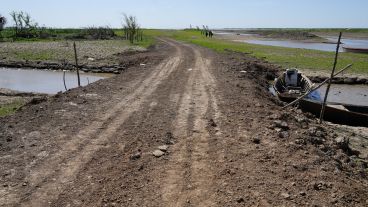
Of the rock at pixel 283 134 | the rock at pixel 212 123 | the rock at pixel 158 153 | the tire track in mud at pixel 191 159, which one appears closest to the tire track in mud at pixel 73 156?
the rock at pixel 158 153

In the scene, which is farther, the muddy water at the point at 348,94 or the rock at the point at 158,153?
the muddy water at the point at 348,94

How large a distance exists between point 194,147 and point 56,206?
415cm

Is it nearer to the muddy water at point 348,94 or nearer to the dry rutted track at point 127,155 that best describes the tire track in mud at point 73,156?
the dry rutted track at point 127,155

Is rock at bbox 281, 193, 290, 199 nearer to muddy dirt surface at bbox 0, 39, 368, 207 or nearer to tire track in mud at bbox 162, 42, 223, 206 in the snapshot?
muddy dirt surface at bbox 0, 39, 368, 207

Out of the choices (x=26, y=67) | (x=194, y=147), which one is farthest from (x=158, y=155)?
(x=26, y=67)

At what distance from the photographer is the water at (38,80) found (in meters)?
24.1

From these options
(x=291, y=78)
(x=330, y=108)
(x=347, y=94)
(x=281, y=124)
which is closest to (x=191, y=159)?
(x=281, y=124)

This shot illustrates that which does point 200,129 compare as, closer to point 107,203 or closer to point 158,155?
point 158,155

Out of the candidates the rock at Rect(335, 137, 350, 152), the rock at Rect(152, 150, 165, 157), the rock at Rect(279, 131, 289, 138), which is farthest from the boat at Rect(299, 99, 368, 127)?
the rock at Rect(152, 150, 165, 157)

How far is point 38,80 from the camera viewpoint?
27031mm

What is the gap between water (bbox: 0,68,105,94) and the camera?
24.1m

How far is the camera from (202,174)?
8.77 m

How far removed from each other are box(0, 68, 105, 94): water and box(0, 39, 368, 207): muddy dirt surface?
860cm

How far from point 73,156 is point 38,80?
1899cm
